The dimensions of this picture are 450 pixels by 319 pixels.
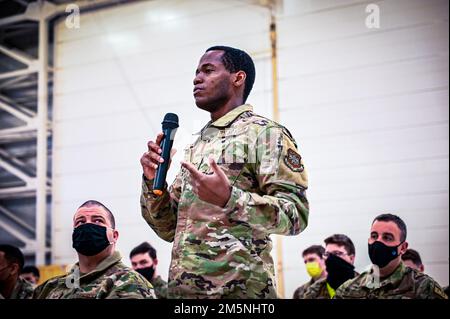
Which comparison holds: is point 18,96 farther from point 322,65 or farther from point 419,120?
point 419,120

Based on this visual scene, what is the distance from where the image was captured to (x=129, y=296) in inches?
87.0

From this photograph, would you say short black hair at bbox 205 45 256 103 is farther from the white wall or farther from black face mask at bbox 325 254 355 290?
black face mask at bbox 325 254 355 290

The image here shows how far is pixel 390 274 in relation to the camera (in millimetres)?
2625

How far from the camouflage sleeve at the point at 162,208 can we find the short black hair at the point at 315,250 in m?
1.67

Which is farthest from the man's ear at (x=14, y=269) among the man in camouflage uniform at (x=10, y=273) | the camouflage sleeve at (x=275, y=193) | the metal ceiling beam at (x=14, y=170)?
the camouflage sleeve at (x=275, y=193)

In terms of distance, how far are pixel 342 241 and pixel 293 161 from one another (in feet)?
4.94

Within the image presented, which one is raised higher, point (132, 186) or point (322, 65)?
point (322, 65)

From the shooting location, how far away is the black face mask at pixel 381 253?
8.05ft

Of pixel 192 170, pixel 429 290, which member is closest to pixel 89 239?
pixel 192 170

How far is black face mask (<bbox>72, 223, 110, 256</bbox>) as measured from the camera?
7.30 feet

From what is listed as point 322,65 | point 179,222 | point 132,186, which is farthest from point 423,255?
point 179,222

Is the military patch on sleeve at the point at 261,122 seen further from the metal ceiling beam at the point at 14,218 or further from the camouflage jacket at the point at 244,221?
the metal ceiling beam at the point at 14,218
